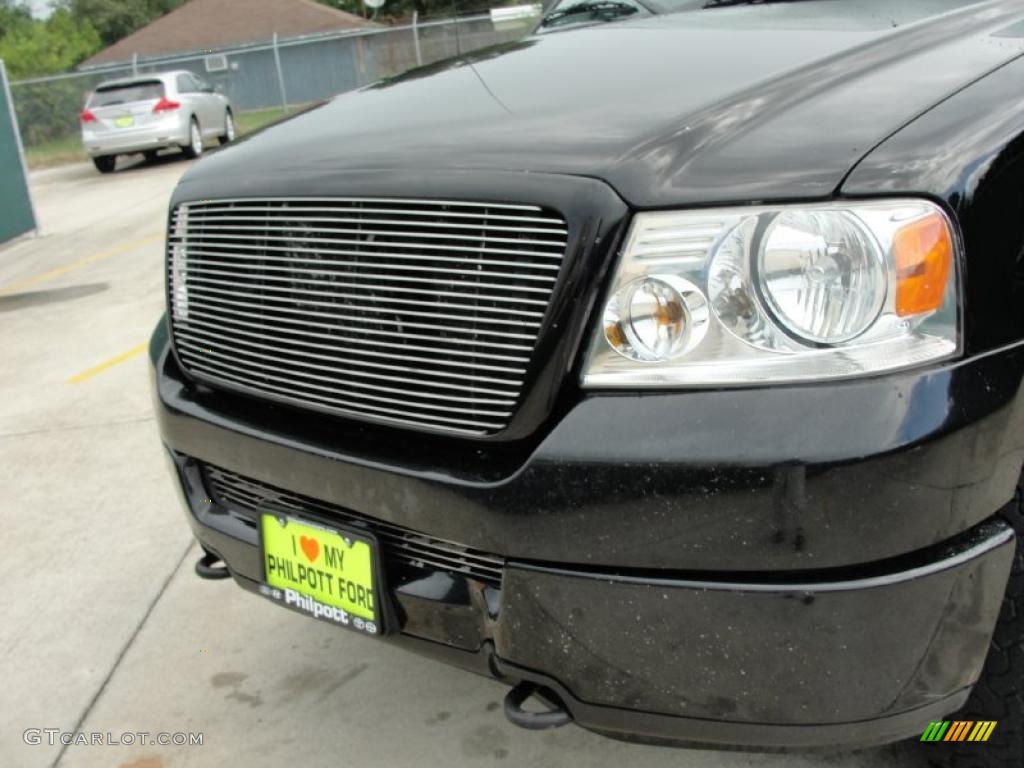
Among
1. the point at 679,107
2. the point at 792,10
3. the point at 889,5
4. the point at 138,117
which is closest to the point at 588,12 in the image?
the point at 792,10

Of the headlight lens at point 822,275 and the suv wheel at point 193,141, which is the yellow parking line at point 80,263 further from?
the headlight lens at point 822,275

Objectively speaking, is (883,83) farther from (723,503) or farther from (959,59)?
(723,503)

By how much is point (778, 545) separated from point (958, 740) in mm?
723

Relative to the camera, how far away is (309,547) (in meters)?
2.03

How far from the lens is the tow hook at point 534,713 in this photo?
5.69 ft

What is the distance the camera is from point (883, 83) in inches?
70.6

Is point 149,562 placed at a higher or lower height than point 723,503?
lower

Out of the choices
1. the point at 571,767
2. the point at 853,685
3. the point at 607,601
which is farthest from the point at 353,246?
the point at 571,767

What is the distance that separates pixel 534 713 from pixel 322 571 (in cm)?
52

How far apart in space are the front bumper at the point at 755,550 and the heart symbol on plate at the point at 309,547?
0.35m

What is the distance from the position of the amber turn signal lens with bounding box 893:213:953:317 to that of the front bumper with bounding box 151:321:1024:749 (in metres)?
0.11

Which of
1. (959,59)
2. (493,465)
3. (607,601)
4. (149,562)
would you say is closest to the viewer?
(607,601)

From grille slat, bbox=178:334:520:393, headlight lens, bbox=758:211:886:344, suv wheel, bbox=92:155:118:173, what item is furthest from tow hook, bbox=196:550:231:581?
suv wheel, bbox=92:155:118:173

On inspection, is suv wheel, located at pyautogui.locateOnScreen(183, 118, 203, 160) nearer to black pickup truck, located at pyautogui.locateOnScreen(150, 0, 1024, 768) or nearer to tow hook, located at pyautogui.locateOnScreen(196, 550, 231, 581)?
tow hook, located at pyautogui.locateOnScreen(196, 550, 231, 581)
